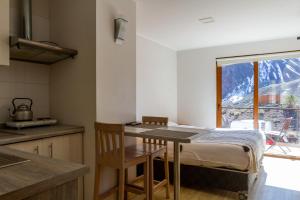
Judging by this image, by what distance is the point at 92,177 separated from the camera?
7.61 feet

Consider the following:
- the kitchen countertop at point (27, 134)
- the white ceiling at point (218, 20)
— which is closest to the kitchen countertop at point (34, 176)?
the kitchen countertop at point (27, 134)

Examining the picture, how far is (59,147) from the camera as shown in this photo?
2096 millimetres

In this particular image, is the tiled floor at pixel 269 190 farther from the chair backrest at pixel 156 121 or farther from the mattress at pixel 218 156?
the chair backrest at pixel 156 121

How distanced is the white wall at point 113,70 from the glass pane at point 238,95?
3070 millimetres

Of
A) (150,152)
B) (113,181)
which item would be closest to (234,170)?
(150,152)

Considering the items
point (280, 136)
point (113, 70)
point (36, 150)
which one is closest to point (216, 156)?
point (113, 70)

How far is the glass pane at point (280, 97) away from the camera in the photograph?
4.51 m

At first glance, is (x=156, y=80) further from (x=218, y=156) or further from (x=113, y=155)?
(x=113, y=155)

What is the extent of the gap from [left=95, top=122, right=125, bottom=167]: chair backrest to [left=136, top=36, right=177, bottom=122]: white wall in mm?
2038

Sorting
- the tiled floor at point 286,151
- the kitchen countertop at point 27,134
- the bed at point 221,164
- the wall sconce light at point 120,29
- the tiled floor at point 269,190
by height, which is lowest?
the tiled floor at point 269,190

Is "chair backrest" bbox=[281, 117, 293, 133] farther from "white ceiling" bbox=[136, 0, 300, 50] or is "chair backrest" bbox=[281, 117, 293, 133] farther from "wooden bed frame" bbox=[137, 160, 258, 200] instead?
"wooden bed frame" bbox=[137, 160, 258, 200]

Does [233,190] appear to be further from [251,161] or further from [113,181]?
[113,181]

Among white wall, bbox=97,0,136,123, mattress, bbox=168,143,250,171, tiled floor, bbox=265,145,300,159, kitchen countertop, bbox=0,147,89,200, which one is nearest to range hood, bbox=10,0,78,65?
white wall, bbox=97,0,136,123

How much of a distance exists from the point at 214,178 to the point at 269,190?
784 millimetres
